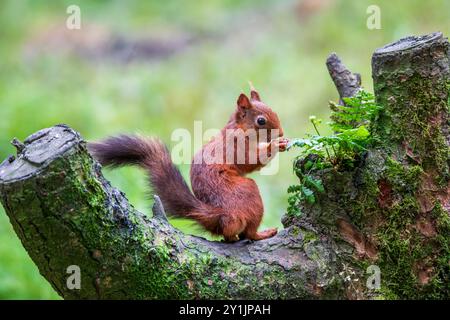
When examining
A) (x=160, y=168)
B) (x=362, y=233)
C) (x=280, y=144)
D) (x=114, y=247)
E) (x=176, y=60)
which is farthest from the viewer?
(x=176, y=60)

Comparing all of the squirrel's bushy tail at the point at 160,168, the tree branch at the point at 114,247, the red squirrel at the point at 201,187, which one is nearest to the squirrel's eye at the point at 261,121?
the red squirrel at the point at 201,187

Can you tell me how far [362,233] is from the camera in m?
2.34

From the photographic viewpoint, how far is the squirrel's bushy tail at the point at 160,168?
2467mm

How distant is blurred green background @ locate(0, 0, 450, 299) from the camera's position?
658cm

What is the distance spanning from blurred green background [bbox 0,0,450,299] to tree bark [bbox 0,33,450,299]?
2396 millimetres

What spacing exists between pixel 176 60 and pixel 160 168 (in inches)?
243

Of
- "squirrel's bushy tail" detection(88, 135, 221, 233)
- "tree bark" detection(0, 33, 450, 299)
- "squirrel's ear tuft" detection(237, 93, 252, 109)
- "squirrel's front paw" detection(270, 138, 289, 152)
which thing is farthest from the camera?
"squirrel's ear tuft" detection(237, 93, 252, 109)

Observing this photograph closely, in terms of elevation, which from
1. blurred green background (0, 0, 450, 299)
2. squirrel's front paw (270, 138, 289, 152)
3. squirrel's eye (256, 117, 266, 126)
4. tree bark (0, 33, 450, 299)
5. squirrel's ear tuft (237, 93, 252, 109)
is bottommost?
tree bark (0, 33, 450, 299)

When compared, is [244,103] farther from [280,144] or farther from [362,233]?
[362,233]

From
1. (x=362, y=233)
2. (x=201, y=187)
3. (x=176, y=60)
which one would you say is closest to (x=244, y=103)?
(x=201, y=187)

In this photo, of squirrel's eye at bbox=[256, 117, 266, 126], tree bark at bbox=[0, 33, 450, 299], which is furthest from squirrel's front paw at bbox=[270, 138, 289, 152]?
tree bark at bbox=[0, 33, 450, 299]

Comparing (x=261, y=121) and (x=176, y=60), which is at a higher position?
(x=176, y=60)

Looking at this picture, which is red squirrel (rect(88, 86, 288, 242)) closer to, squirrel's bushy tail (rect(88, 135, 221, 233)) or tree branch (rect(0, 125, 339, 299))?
squirrel's bushy tail (rect(88, 135, 221, 233))
